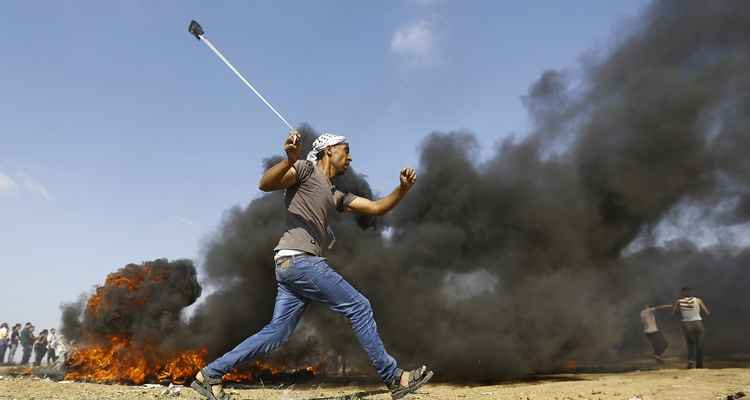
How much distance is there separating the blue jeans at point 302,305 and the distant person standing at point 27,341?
22.0 meters

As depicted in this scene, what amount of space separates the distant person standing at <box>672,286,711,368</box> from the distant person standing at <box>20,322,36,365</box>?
74.9 ft

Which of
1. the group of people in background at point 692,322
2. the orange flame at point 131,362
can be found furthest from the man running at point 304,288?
the group of people in background at point 692,322

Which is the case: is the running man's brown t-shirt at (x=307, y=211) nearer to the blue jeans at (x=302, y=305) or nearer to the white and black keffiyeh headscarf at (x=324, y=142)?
the blue jeans at (x=302, y=305)

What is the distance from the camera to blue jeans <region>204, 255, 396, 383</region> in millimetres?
3703

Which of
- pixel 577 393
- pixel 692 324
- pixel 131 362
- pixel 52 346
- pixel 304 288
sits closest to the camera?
pixel 304 288

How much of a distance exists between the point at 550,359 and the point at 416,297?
3612 millimetres

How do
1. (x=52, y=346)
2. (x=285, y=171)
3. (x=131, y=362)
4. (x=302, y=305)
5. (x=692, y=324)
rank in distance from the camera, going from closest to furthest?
(x=285, y=171), (x=302, y=305), (x=692, y=324), (x=131, y=362), (x=52, y=346)

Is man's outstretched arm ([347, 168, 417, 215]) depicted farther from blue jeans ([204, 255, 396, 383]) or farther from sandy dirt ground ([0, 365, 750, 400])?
sandy dirt ground ([0, 365, 750, 400])

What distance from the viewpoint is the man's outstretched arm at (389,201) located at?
404 cm

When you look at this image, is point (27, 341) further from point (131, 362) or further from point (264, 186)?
point (264, 186)

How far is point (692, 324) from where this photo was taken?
1068 centimetres

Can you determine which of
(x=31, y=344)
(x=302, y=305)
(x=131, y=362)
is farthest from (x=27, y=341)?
(x=302, y=305)

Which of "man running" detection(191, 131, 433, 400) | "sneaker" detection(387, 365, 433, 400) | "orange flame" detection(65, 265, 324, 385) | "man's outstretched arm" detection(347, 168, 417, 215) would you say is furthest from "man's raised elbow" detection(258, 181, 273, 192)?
"orange flame" detection(65, 265, 324, 385)

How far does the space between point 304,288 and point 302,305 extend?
22 cm
